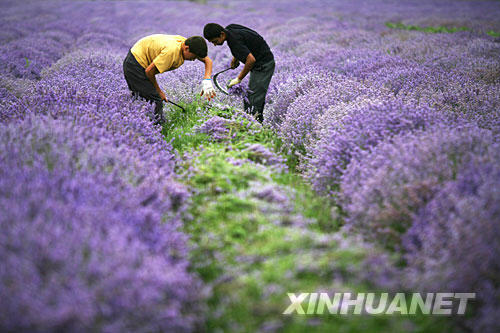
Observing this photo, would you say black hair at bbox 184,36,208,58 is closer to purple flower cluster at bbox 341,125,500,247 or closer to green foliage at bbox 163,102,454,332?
green foliage at bbox 163,102,454,332

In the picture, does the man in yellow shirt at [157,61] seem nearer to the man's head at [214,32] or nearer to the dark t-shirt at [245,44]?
the man's head at [214,32]

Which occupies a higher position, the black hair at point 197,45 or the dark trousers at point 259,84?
the black hair at point 197,45

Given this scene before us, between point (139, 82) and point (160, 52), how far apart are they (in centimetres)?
45

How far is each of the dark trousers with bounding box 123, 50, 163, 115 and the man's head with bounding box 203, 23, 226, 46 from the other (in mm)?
868

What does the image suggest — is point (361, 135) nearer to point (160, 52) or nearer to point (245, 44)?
point (245, 44)

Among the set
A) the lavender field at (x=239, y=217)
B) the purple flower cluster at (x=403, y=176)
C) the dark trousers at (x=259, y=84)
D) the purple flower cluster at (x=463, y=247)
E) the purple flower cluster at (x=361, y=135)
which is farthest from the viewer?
the dark trousers at (x=259, y=84)

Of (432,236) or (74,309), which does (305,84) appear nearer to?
(432,236)

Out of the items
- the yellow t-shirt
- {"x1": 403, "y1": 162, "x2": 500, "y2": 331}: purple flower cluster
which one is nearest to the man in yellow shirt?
the yellow t-shirt

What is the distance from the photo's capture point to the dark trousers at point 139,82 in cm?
369

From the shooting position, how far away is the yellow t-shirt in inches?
134

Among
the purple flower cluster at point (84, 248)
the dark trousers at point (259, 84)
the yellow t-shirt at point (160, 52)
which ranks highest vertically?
the yellow t-shirt at point (160, 52)

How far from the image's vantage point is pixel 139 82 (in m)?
3.73

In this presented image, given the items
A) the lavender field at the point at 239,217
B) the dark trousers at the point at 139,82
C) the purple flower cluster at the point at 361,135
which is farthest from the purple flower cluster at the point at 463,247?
the dark trousers at the point at 139,82

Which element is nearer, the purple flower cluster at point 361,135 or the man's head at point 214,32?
the purple flower cluster at point 361,135
